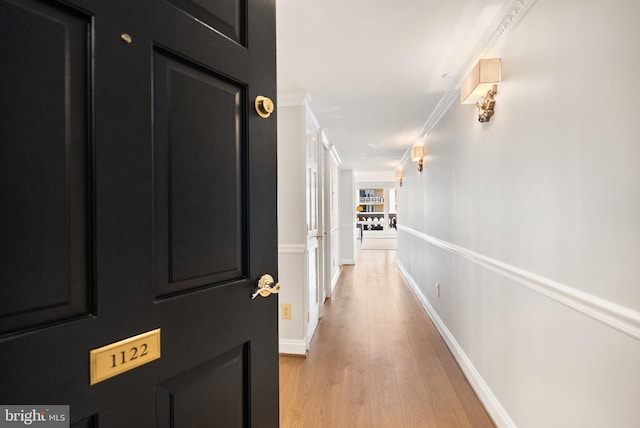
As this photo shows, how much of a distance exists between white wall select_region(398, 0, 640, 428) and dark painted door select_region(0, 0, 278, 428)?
3.61 feet

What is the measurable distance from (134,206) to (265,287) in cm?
49

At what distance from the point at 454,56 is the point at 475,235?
119cm

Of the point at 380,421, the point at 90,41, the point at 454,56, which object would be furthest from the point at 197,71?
the point at 380,421

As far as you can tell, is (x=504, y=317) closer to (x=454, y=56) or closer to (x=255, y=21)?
(x=454, y=56)

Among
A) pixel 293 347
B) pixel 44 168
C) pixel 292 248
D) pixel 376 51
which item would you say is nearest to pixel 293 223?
pixel 292 248

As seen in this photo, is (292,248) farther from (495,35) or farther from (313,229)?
(495,35)

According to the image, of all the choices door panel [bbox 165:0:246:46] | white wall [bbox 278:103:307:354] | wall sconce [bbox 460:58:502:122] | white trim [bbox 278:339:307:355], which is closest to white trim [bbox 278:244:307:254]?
white wall [bbox 278:103:307:354]

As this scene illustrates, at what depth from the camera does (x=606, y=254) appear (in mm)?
1042

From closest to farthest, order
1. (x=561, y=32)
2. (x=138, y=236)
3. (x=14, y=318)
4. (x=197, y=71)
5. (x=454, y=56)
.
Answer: (x=14, y=318), (x=138, y=236), (x=197, y=71), (x=561, y=32), (x=454, y=56)

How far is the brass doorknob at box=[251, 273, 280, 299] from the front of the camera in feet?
3.41

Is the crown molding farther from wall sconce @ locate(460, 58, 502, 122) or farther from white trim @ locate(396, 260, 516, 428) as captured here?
white trim @ locate(396, 260, 516, 428)

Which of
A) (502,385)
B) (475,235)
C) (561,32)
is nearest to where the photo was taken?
(561,32)

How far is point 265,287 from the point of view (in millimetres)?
1060

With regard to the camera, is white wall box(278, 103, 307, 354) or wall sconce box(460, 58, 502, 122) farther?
white wall box(278, 103, 307, 354)
